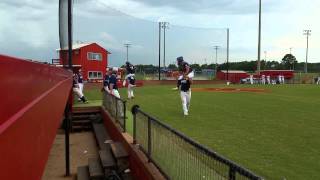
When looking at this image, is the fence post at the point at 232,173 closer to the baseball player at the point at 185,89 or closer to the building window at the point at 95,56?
the baseball player at the point at 185,89

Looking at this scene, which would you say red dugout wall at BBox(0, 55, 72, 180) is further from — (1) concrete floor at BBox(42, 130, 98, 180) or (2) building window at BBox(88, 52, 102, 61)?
(2) building window at BBox(88, 52, 102, 61)

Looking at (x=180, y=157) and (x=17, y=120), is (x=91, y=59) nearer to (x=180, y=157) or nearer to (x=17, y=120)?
(x=180, y=157)

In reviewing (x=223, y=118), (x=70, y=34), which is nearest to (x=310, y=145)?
(x=223, y=118)

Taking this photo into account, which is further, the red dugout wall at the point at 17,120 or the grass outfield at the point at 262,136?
the grass outfield at the point at 262,136

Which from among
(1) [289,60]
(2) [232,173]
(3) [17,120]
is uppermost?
(1) [289,60]

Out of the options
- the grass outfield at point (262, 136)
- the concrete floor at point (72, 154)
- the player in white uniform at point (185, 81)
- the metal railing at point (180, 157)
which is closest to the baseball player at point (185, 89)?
the player in white uniform at point (185, 81)

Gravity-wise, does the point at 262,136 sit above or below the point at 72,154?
above

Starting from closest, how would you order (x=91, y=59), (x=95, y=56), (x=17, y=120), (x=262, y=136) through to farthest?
1. (x=17, y=120)
2. (x=262, y=136)
3. (x=91, y=59)
4. (x=95, y=56)

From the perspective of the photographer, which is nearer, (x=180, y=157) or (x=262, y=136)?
(x=180, y=157)

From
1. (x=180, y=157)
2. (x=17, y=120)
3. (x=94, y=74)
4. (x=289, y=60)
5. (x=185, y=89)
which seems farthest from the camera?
(x=289, y=60)

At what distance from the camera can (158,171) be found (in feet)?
23.7

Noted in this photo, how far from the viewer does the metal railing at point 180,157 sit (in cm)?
411

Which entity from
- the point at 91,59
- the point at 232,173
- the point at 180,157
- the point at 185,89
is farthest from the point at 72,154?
the point at 91,59

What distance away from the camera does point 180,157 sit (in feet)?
19.4
